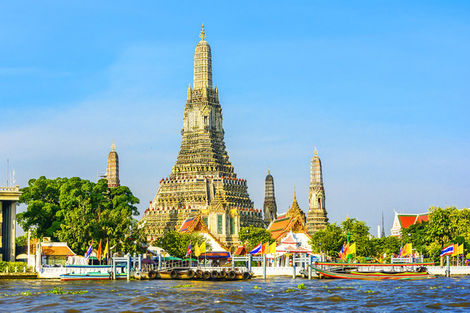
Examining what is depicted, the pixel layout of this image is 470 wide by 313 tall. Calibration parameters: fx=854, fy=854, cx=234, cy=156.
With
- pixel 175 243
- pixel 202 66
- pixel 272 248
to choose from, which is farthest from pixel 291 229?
pixel 202 66

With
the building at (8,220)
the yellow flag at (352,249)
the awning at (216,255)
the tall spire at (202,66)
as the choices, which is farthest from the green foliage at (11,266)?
the tall spire at (202,66)

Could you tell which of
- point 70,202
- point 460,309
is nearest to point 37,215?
point 70,202

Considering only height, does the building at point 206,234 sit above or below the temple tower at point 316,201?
below

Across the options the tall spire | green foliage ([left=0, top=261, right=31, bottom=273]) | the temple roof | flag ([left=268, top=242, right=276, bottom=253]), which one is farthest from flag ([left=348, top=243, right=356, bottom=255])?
the tall spire

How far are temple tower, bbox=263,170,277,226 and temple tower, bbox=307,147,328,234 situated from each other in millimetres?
10906

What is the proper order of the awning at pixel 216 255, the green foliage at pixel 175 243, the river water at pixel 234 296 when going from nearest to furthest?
the river water at pixel 234 296, the green foliage at pixel 175 243, the awning at pixel 216 255

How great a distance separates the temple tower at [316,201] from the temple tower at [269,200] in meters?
10.9

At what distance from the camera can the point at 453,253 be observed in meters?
91.1

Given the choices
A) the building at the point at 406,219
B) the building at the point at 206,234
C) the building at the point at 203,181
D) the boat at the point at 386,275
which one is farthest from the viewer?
the building at the point at 406,219

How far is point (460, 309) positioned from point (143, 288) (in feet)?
88.0

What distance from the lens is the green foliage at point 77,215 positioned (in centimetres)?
9362

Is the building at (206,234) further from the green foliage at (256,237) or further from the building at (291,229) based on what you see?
the building at (291,229)

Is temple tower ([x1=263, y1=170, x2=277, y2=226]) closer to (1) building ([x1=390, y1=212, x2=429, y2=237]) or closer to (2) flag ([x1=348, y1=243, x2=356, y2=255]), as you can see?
(1) building ([x1=390, y1=212, x2=429, y2=237])

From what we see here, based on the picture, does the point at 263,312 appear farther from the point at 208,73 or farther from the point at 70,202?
the point at 208,73
